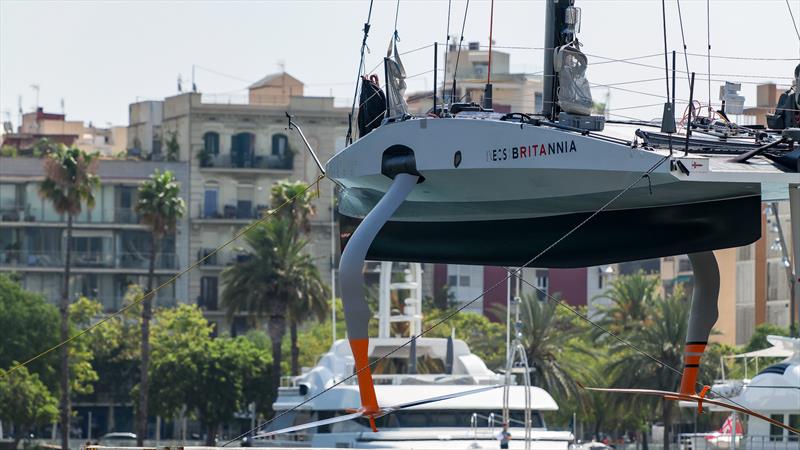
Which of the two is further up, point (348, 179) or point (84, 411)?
point (348, 179)

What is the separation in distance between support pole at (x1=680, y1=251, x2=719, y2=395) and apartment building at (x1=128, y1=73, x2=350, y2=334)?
293 ft

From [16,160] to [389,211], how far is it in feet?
303

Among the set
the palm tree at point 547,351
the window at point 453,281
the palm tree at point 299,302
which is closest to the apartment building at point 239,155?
the window at point 453,281

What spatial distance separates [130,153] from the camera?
117062 millimetres

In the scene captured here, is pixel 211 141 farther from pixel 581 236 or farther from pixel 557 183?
pixel 557 183

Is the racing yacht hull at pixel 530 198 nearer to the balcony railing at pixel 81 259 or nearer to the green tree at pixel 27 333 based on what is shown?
the green tree at pixel 27 333

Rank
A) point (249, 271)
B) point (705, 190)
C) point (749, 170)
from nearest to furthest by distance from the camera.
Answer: point (749, 170) → point (705, 190) → point (249, 271)

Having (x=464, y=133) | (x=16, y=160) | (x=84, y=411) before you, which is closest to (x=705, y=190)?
(x=464, y=133)

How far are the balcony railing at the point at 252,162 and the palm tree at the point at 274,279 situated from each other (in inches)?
1466

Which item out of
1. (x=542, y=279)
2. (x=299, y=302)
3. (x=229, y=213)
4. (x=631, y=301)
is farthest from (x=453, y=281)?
(x=299, y=302)

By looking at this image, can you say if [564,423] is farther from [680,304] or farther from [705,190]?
[705,190]

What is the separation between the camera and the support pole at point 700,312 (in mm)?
22859

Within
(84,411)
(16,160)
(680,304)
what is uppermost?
(16,160)

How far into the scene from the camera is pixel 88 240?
110500mm
